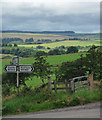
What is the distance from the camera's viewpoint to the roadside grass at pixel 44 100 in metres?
10.6

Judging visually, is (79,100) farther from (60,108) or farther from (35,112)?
(35,112)

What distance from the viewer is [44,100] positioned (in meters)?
11.5

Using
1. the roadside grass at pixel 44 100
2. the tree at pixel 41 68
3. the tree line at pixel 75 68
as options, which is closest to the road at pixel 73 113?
the roadside grass at pixel 44 100

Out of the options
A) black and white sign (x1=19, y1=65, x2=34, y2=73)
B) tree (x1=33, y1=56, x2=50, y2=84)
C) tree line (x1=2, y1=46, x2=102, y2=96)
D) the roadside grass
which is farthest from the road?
tree (x1=33, y1=56, x2=50, y2=84)

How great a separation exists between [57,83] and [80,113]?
13.2 feet

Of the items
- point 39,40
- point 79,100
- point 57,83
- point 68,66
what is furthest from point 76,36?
point 79,100

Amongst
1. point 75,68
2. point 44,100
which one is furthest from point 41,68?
point 44,100

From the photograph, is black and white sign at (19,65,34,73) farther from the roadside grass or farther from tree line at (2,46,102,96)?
tree line at (2,46,102,96)

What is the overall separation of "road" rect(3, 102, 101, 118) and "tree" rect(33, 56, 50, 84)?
4351 millimetres

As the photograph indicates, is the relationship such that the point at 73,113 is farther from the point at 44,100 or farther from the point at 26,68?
the point at 26,68

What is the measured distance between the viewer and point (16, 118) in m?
9.49

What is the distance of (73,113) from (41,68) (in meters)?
5.60

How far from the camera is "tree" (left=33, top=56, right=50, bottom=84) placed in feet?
46.2

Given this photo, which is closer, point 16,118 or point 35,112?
point 16,118
